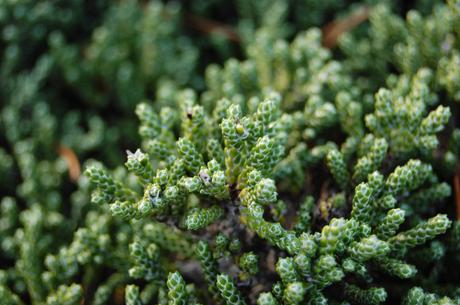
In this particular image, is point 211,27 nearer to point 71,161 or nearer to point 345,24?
point 345,24

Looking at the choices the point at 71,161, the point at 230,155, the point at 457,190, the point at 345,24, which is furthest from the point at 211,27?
A: the point at 457,190

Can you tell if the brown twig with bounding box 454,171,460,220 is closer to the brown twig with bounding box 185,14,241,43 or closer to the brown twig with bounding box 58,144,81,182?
the brown twig with bounding box 185,14,241,43

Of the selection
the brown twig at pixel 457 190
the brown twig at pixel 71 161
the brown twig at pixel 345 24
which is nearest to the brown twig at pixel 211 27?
the brown twig at pixel 345 24

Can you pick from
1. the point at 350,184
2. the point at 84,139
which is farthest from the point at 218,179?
the point at 84,139

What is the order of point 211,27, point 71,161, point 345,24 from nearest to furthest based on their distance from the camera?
point 71,161 → point 345,24 → point 211,27

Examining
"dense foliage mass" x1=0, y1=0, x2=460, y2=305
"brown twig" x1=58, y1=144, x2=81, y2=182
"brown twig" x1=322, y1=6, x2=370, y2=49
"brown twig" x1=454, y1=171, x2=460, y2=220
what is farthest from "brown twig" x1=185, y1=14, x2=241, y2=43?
"brown twig" x1=454, y1=171, x2=460, y2=220

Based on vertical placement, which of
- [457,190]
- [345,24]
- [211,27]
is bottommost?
[457,190]

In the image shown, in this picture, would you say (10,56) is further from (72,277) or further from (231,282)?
(231,282)
